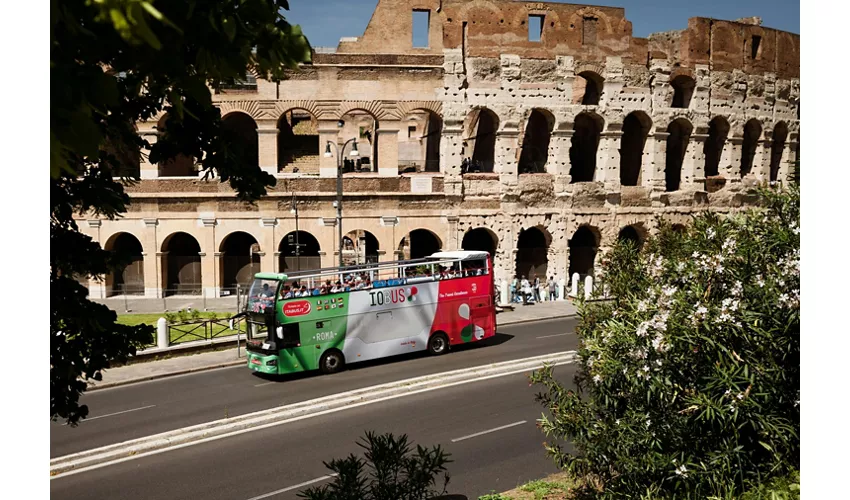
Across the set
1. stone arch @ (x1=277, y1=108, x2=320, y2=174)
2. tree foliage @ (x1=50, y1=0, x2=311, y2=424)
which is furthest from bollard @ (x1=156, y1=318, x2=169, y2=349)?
tree foliage @ (x1=50, y1=0, x2=311, y2=424)

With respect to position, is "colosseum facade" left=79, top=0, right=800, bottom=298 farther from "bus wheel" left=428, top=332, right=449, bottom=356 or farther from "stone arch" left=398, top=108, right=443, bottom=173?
"bus wheel" left=428, top=332, right=449, bottom=356

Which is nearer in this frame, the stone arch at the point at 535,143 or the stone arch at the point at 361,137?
the stone arch at the point at 361,137

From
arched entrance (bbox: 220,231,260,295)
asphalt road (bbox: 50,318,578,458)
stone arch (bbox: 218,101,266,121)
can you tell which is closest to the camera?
asphalt road (bbox: 50,318,578,458)

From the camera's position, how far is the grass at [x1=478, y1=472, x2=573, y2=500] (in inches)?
388

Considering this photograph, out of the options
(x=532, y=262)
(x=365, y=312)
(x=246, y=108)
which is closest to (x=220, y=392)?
(x=365, y=312)

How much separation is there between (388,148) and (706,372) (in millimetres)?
24687

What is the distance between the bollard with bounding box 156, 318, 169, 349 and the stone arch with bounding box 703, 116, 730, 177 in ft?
93.0

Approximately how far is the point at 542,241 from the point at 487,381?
19996 mm

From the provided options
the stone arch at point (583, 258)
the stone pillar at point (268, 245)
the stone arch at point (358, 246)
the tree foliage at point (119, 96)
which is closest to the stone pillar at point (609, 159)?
the stone arch at point (583, 258)

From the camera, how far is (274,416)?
1483cm

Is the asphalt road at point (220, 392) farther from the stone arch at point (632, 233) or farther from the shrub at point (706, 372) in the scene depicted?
the stone arch at point (632, 233)

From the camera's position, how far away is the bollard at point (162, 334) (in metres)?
20.7

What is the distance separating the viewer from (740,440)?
6258 millimetres

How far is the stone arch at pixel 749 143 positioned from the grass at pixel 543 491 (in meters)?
31.0
